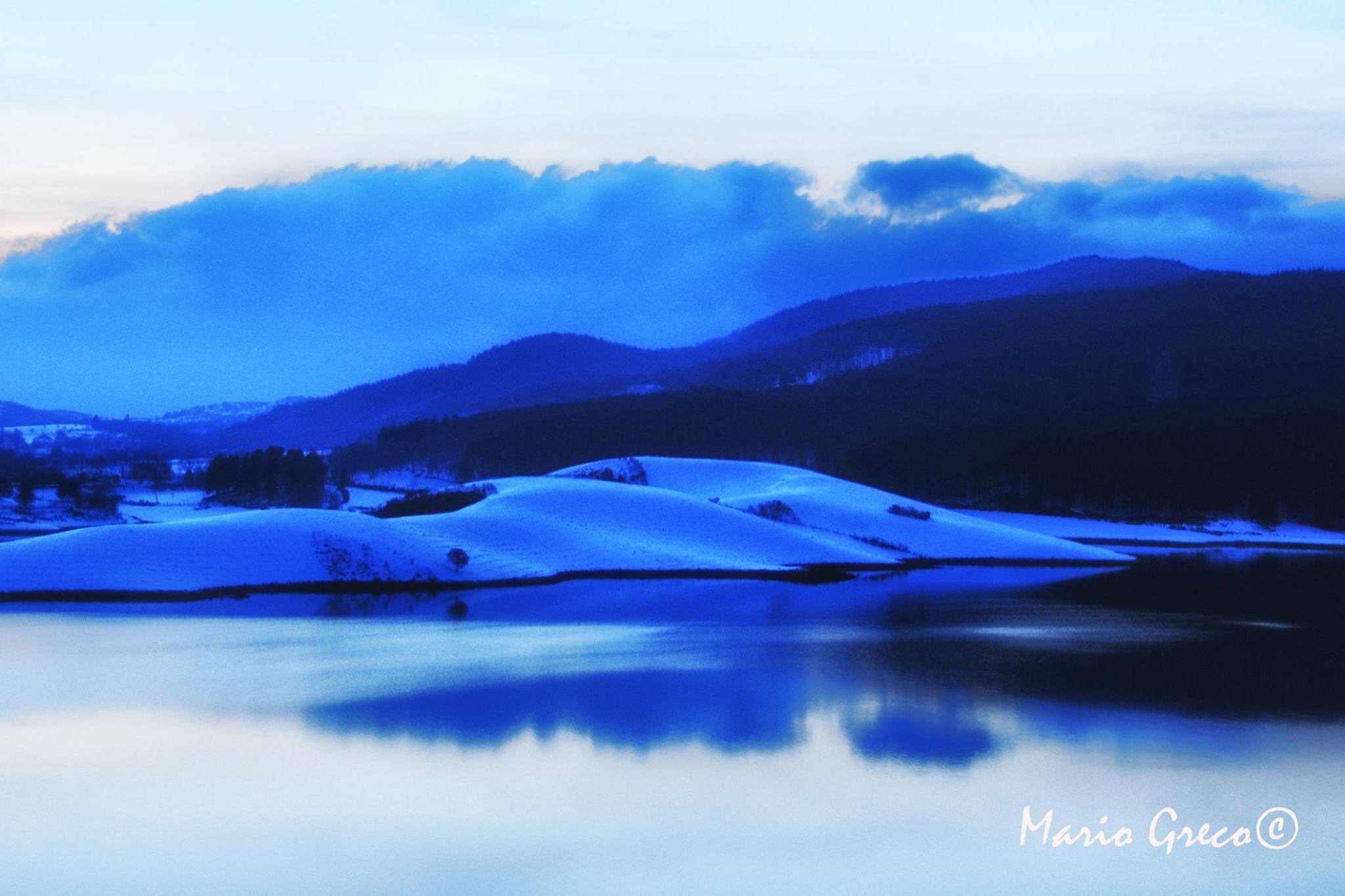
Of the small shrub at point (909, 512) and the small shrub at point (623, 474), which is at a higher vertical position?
the small shrub at point (623, 474)

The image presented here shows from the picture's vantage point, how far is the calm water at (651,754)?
13.0 meters

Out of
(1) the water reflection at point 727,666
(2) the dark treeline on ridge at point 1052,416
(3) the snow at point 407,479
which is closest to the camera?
(1) the water reflection at point 727,666

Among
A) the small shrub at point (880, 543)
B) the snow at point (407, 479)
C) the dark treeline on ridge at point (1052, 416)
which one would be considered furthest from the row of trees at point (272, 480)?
the small shrub at point (880, 543)

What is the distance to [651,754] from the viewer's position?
1750 centimetres

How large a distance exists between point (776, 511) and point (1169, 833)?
4591 centimetres

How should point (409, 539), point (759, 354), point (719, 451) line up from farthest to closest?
1. point (759, 354)
2. point (719, 451)
3. point (409, 539)

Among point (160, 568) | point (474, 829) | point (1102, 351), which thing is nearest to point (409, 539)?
point (160, 568)

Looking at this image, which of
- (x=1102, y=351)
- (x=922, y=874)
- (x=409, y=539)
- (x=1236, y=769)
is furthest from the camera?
(x=1102, y=351)

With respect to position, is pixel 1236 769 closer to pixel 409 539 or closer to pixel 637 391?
pixel 409 539

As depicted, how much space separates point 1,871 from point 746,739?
9.26 metres

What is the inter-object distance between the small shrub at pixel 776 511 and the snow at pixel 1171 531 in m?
19.7

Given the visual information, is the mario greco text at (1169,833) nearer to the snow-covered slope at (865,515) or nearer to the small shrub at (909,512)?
the snow-covered slope at (865,515)

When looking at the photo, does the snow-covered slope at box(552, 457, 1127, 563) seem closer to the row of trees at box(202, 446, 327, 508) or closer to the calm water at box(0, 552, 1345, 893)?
the row of trees at box(202, 446, 327, 508)

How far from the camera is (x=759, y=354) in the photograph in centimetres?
19525
